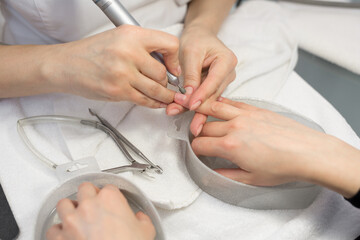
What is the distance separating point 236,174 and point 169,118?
0.20 metres

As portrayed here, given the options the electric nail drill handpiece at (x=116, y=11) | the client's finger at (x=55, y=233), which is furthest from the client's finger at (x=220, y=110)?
the client's finger at (x=55, y=233)

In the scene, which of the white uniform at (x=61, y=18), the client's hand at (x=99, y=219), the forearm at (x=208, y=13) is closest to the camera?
the client's hand at (x=99, y=219)

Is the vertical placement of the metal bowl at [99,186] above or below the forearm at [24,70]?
below

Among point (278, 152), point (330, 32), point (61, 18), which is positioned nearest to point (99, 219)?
point (278, 152)

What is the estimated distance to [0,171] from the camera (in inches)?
24.5

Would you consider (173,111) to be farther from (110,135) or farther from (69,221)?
(69,221)

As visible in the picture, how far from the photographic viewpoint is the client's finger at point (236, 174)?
1.92 feet

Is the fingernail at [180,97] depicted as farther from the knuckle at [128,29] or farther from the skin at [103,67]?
the knuckle at [128,29]

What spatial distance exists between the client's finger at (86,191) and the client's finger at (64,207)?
0.05 feet

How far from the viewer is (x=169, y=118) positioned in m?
0.71

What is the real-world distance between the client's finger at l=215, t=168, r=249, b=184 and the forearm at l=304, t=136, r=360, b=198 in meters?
0.10

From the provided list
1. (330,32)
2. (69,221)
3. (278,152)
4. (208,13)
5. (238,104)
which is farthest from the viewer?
(330,32)

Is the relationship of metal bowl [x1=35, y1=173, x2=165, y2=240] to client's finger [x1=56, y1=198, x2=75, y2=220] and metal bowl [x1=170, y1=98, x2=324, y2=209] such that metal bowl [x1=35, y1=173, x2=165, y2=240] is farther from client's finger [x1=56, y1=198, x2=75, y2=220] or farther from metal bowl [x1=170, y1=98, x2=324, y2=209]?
metal bowl [x1=170, y1=98, x2=324, y2=209]

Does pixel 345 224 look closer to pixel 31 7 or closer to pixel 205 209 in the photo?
pixel 205 209
